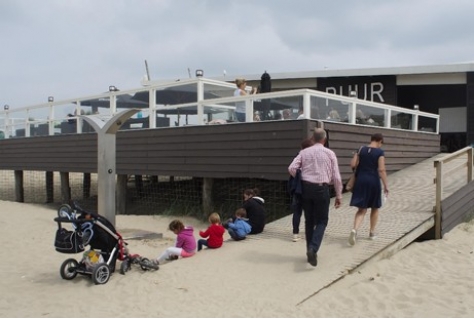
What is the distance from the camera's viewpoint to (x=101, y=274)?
5.52m

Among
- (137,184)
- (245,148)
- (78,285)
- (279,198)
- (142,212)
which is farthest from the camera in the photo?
(137,184)

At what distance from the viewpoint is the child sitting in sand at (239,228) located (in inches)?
277

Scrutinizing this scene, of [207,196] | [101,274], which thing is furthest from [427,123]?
[101,274]

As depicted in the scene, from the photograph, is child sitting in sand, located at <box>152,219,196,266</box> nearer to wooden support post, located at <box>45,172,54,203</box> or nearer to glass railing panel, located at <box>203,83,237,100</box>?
glass railing panel, located at <box>203,83,237,100</box>

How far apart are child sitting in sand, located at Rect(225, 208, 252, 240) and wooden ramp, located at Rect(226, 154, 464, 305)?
0.42 feet

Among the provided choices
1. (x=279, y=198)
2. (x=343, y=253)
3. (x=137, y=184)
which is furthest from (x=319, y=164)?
(x=137, y=184)

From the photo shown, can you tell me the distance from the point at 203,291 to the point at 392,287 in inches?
77.4

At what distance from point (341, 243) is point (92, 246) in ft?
10.3

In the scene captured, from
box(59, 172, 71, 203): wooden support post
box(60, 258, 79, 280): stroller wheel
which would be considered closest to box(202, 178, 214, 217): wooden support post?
box(60, 258, 79, 280): stroller wheel

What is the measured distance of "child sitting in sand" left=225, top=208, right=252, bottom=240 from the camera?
277 inches

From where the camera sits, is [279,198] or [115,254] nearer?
[115,254]

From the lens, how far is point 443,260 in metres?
6.28

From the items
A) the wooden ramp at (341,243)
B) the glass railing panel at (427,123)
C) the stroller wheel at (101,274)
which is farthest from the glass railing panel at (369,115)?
the stroller wheel at (101,274)

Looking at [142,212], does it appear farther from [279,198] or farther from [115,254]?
[115,254]
